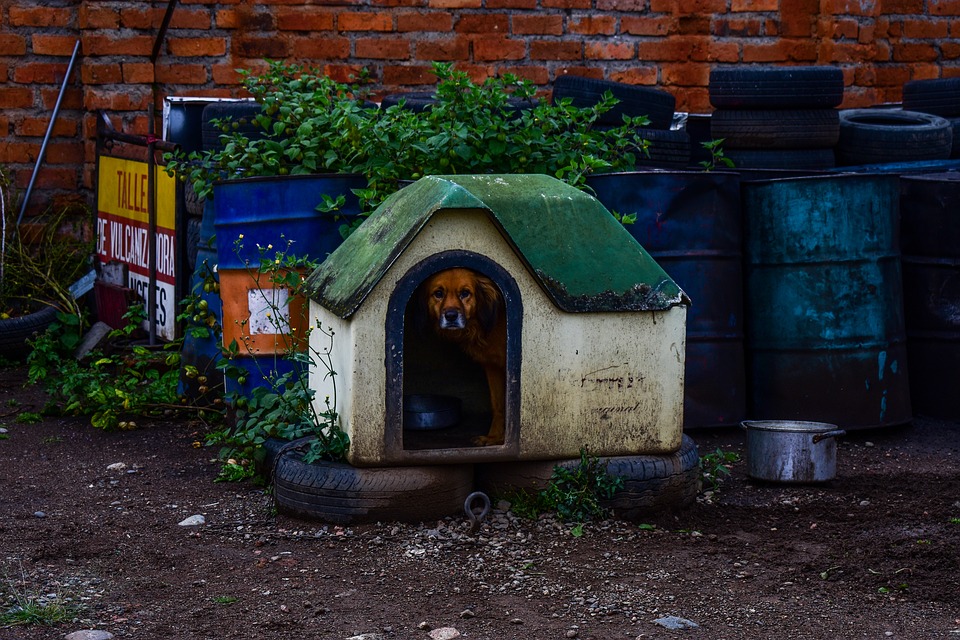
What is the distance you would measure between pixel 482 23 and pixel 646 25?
1.19 metres

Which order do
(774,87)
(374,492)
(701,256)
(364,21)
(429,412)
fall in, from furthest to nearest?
1. (364,21)
2. (774,87)
3. (701,256)
4. (429,412)
5. (374,492)

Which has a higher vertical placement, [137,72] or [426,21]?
[426,21]

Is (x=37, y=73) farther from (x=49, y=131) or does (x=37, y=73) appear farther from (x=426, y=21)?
(x=426, y=21)

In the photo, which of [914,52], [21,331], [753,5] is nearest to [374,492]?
[21,331]

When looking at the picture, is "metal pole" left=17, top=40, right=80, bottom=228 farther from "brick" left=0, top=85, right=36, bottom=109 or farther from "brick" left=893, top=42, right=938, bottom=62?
"brick" left=893, top=42, right=938, bottom=62

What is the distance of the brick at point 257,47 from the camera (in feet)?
26.1

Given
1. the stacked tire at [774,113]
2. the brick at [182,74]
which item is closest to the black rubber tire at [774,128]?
the stacked tire at [774,113]

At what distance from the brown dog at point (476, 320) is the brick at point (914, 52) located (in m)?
6.15

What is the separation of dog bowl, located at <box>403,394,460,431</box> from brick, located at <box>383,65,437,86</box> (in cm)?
403

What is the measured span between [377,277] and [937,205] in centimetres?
326

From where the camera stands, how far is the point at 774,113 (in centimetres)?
674

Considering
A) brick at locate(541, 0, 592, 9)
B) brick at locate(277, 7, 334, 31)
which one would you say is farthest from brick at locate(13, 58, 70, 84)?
brick at locate(541, 0, 592, 9)

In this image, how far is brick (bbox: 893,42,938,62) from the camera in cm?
930

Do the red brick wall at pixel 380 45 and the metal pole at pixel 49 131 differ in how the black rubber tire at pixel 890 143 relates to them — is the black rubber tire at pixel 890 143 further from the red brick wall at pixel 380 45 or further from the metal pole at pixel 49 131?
the metal pole at pixel 49 131
